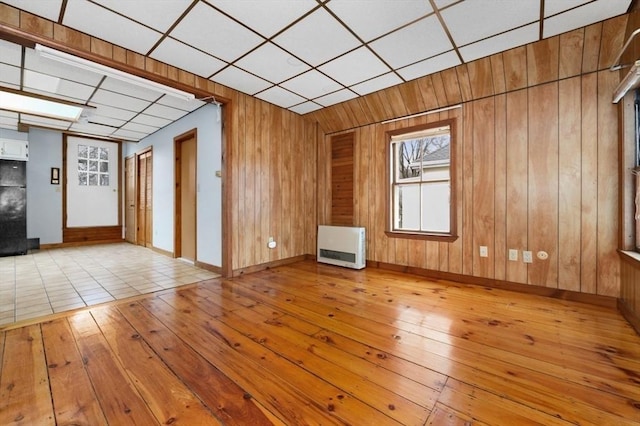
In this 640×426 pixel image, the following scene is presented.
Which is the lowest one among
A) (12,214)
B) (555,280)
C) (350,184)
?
(555,280)

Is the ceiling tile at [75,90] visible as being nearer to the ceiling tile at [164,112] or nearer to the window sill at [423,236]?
the ceiling tile at [164,112]

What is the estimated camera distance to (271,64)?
3010mm

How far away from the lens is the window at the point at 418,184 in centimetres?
379

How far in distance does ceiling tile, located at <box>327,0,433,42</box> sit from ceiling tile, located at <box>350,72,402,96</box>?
88 centimetres

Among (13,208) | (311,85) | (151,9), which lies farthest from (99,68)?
(13,208)

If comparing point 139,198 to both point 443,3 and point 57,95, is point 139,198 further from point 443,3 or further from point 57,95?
point 443,3

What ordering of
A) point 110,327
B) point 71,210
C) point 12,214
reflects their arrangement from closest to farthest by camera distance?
point 110,327 → point 12,214 → point 71,210

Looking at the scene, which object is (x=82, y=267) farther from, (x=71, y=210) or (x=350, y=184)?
(x=350, y=184)

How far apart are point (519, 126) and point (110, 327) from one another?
14.4 feet

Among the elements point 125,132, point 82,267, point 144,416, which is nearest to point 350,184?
point 144,416

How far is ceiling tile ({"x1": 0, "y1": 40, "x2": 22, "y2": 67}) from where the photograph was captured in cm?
262

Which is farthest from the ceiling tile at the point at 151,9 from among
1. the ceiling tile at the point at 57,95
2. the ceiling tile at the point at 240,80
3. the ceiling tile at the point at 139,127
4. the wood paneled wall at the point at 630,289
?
the wood paneled wall at the point at 630,289

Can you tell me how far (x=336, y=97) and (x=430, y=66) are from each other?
1.35 meters

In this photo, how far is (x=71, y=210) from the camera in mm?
6277
